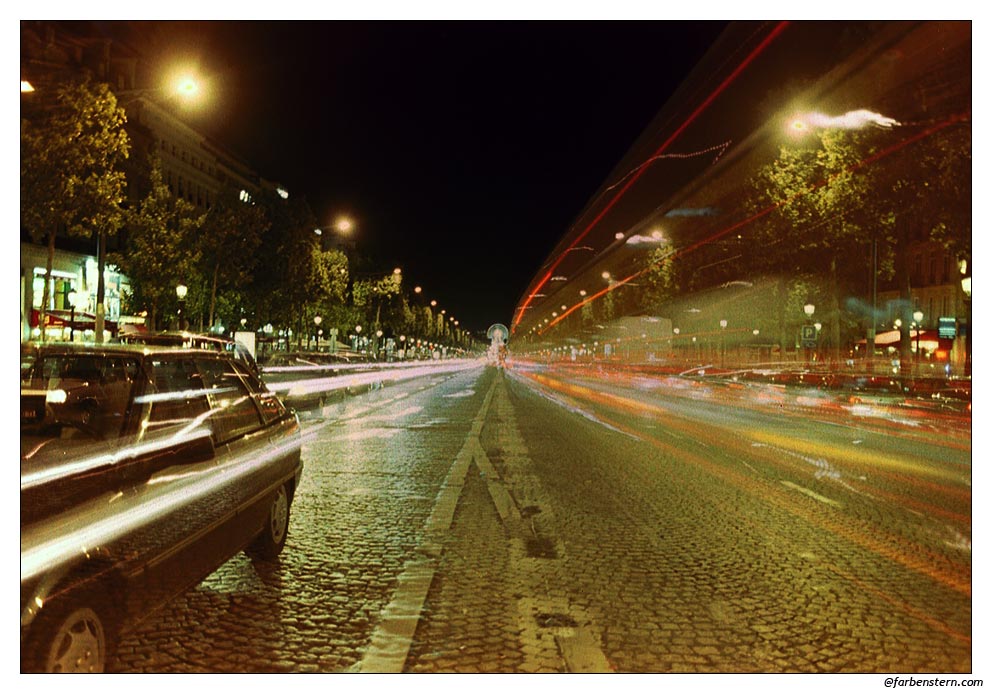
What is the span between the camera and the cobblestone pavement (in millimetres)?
4410

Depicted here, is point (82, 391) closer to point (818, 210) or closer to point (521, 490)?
point (521, 490)

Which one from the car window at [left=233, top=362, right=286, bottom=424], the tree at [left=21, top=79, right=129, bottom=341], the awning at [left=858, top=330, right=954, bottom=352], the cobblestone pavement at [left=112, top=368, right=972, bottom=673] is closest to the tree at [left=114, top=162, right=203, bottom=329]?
the tree at [left=21, top=79, right=129, bottom=341]

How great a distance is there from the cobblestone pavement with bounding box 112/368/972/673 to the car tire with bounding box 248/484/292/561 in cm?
14

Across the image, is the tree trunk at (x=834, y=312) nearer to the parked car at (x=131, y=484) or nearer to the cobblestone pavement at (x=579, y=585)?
the cobblestone pavement at (x=579, y=585)

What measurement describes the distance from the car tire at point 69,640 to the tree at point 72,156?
21565 millimetres

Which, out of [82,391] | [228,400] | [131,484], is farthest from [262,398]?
[131,484]

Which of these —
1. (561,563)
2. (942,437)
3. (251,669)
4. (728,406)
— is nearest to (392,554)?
(561,563)

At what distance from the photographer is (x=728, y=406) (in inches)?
1061

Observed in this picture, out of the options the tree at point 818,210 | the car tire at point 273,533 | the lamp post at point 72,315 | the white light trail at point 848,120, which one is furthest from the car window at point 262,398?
the tree at point 818,210

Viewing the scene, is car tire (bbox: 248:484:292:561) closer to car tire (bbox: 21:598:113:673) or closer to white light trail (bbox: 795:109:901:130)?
car tire (bbox: 21:598:113:673)

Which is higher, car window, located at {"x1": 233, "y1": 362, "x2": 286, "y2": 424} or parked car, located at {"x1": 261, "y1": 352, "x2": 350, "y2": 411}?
car window, located at {"x1": 233, "y1": 362, "x2": 286, "y2": 424}

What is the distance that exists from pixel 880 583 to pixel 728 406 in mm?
21577

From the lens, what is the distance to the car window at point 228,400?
563cm
